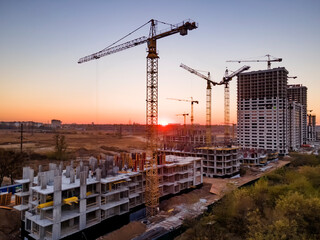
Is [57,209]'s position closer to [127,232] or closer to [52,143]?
[127,232]

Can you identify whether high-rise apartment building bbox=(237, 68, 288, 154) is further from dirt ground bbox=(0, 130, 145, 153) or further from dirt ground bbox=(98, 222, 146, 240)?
dirt ground bbox=(98, 222, 146, 240)

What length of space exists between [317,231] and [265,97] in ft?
293

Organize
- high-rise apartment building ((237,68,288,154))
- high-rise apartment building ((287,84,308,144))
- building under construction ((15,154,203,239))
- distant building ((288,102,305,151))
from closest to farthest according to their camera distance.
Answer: building under construction ((15,154,203,239)), high-rise apartment building ((237,68,288,154)), distant building ((288,102,305,151)), high-rise apartment building ((287,84,308,144))

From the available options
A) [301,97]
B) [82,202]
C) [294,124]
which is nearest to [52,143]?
[82,202]

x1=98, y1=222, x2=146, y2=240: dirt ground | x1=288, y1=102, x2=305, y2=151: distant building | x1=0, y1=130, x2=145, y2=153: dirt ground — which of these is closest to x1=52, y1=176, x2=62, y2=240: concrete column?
x1=98, y1=222, x2=146, y2=240: dirt ground

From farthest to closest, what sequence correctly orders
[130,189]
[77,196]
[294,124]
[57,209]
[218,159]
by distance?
[294,124]
[218,159]
[130,189]
[77,196]
[57,209]

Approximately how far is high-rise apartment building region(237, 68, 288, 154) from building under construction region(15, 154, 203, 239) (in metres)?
80.0

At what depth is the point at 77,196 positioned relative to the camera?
2805 centimetres

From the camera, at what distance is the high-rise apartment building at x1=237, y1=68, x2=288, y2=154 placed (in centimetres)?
9994

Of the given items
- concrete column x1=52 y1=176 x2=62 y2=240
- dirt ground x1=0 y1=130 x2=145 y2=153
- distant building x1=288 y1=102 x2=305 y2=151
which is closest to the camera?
concrete column x1=52 y1=176 x2=62 y2=240

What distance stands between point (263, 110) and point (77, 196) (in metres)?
96.0

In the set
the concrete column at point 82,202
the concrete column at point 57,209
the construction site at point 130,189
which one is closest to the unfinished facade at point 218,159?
the construction site at point 130,189

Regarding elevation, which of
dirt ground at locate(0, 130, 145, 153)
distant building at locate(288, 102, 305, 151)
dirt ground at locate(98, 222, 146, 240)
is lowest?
dirt ground at locate(98, 222, 146, 240)

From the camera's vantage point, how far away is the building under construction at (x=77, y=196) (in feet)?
83.2
